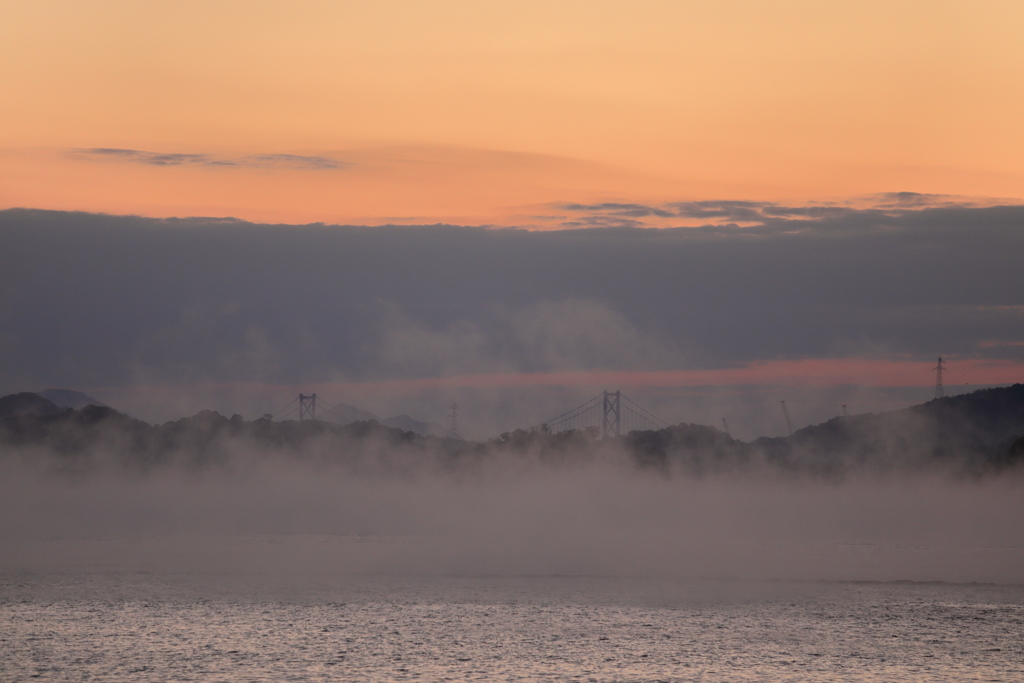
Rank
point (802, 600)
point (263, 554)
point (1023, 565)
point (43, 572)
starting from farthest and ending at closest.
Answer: point (263, 554) → point (1023, 565) → point (43, 572) → point (802, 600)

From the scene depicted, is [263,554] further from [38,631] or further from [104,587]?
[38,631]

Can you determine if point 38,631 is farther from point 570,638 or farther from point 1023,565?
point 1023,565

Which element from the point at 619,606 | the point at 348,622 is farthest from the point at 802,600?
the point at 348,622

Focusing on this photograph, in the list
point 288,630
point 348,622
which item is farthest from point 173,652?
point 348,622

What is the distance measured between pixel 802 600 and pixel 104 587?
6415 cm

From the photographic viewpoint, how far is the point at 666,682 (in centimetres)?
5750

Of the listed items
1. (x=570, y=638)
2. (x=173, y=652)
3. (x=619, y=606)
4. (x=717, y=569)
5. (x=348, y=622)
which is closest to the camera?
(x=173, y=652)

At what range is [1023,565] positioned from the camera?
461 ft

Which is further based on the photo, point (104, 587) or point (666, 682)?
point (104, 587)

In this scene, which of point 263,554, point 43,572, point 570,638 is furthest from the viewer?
point 263,554

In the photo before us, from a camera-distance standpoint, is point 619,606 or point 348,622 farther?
point 619,606

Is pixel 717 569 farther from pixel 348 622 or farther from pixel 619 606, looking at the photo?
pixel 348 622

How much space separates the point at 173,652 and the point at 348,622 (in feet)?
56.1

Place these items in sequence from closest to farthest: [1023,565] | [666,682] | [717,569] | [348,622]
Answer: [666,682] < [348,622] < [717,569] < [1023,565]
